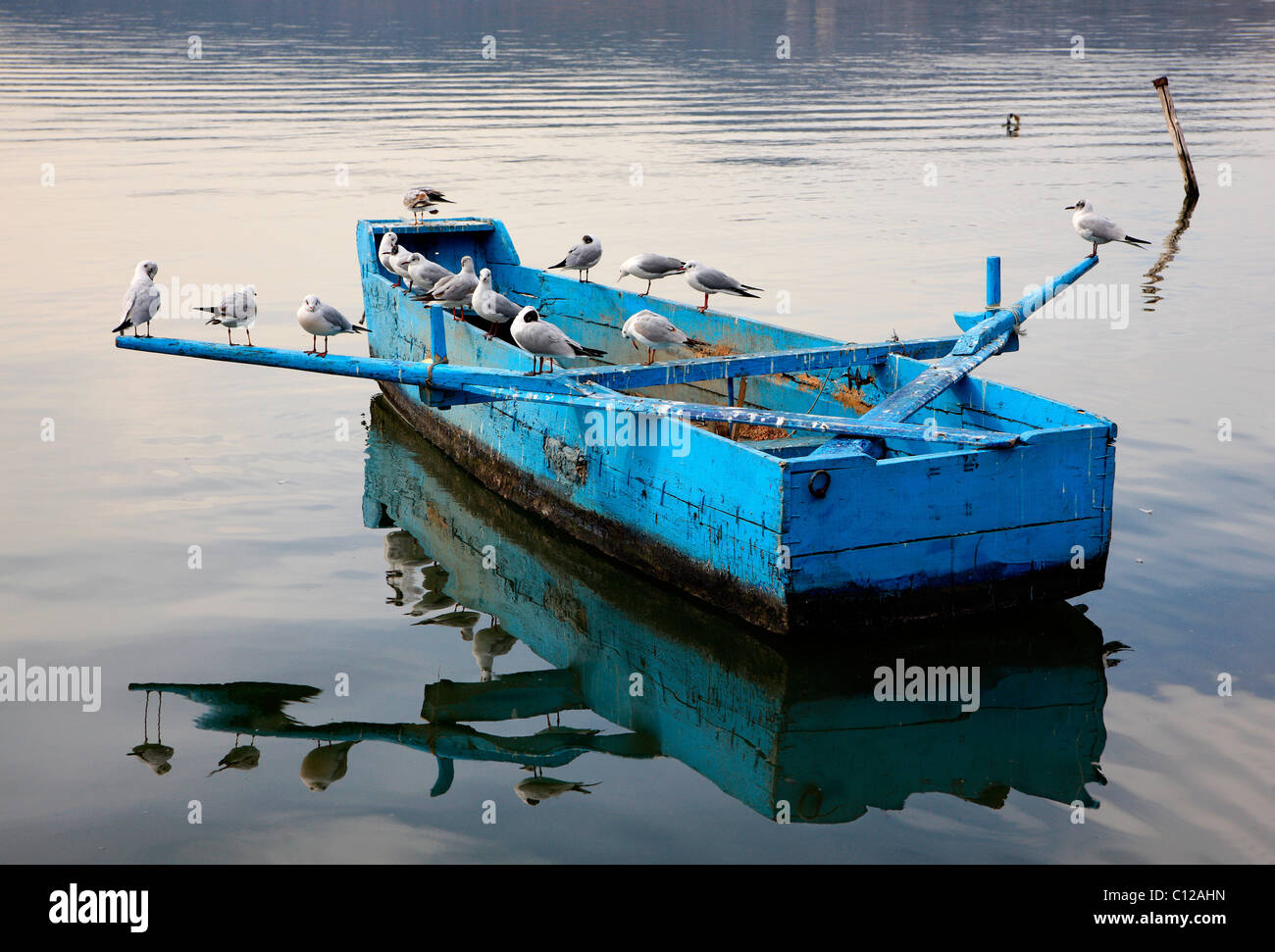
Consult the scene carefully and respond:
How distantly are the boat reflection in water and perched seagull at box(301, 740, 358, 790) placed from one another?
0.04ft

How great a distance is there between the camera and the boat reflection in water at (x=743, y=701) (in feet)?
29.2

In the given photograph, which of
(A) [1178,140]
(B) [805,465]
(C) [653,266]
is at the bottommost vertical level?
(B) [805,465]

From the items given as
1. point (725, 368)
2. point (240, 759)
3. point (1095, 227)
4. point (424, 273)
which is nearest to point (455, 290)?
point (424, 273)

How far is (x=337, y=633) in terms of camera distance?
11133mm

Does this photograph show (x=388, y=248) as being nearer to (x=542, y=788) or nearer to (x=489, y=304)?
(x=489, y=304)

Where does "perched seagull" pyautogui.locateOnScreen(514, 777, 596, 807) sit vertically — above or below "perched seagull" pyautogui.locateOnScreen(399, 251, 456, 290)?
below

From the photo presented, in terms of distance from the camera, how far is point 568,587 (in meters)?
11.9

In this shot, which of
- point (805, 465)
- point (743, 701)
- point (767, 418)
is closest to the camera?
point (805, 465)

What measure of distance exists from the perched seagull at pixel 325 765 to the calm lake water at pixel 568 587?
47 mm

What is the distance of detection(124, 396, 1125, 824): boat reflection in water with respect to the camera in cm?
889

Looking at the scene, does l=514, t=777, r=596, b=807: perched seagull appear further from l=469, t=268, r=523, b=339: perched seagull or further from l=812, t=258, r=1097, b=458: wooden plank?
l=469, t=268, r=523, b=339: perched seagull

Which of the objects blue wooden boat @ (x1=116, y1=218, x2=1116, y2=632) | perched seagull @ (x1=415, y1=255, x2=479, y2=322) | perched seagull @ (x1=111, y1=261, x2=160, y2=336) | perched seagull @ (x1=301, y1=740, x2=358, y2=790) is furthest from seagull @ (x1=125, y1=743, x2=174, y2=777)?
perched seagull @ (x1=415, y1=255, x2=479, y2=322)

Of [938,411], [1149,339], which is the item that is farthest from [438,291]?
[1149,339]

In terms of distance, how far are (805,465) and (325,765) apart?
364 cm
